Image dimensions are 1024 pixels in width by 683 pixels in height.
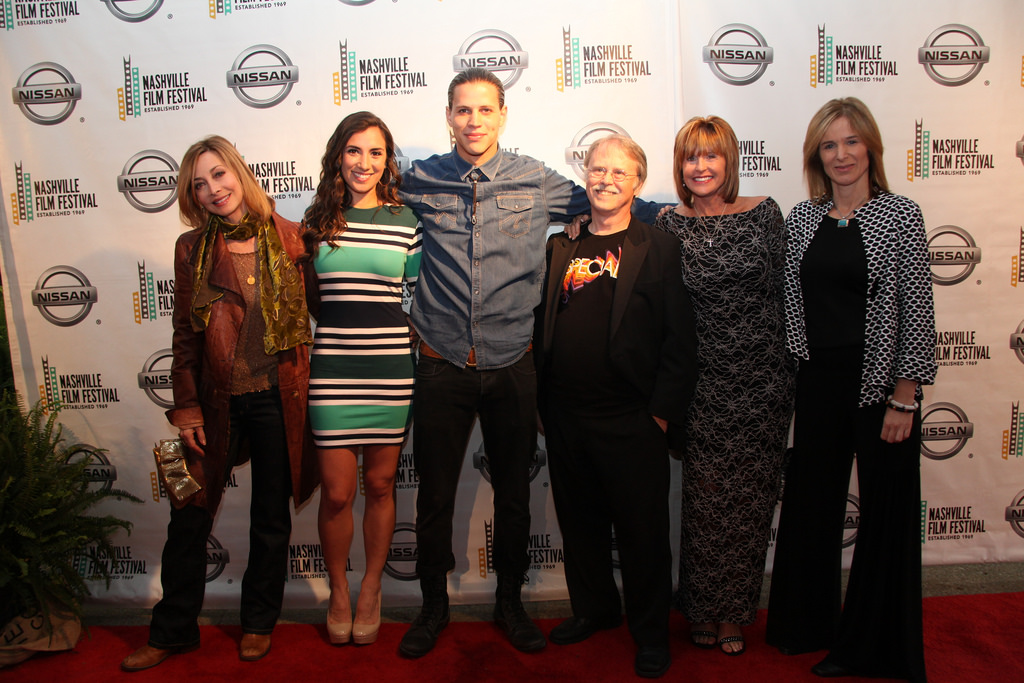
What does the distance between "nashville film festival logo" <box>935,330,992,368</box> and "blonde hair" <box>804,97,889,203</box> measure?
126 cm

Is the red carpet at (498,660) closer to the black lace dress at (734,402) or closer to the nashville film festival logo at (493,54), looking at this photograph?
the black lace dress at (734,402)

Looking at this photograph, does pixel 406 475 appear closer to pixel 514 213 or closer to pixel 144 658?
pixel 144 658

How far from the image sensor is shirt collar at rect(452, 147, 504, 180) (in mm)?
2352

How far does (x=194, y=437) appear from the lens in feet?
7.80

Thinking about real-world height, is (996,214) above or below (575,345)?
above

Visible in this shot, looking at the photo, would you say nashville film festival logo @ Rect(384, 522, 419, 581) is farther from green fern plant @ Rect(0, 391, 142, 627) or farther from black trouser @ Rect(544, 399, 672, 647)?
green fern plant @ Rect(0, 391, 142, 627)

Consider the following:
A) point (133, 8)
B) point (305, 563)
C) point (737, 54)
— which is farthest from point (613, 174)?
point (133, 8)

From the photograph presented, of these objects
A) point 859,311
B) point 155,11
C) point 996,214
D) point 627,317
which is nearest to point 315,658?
point 627,317

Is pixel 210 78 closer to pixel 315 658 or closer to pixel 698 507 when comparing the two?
pixel 315 658

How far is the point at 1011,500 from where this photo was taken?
311 cm

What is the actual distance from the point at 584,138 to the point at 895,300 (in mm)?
1542

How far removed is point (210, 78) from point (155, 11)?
0.42 metres

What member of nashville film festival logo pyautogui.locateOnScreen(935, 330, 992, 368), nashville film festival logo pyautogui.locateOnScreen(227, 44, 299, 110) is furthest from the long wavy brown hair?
nashville film festival logo pyautogui.locateOnScreen(935, 330, 992, 368)

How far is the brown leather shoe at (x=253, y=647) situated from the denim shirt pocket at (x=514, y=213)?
1907mm
